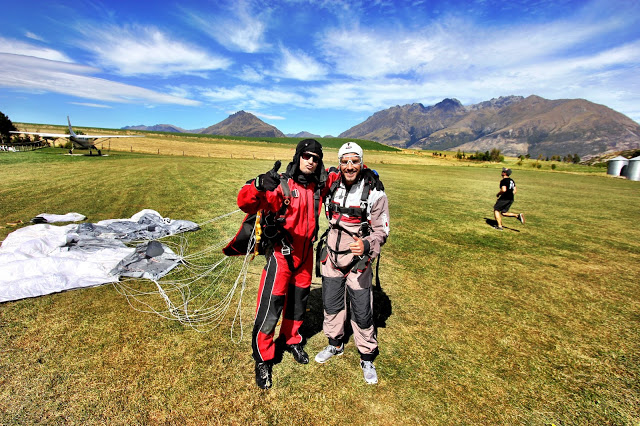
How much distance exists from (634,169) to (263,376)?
55.8m

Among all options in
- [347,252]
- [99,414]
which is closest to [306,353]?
[347,252]

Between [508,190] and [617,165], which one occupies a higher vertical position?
[617,165]

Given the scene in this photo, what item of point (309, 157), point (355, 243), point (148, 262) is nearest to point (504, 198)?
point (355, 243)

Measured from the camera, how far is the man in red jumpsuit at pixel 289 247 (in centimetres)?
333

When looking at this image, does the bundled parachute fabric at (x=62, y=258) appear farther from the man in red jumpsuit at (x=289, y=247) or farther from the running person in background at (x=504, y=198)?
the running person in background at (x=504, y=198)

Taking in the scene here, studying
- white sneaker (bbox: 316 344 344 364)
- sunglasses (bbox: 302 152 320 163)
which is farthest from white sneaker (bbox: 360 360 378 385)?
sunglasses (bbox: 302 152 320 163)

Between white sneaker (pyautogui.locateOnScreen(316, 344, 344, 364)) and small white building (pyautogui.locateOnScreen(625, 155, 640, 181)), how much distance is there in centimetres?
5408

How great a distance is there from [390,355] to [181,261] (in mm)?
5040

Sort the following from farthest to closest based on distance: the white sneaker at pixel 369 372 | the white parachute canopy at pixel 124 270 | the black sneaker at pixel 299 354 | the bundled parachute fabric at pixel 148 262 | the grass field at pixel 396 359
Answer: the bundled parachute fabric at pixel 148 262 < the white parachute canopy at pixel 124 270 < the black sneaker at pixel 299 354 < the white sneaker at pixel 369 372 < the grass field at pixel 396 359

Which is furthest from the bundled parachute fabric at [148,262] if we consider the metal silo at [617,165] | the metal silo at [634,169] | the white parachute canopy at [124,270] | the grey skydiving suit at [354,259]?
the metal silo at [617,165]

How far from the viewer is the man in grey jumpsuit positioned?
11.5ft

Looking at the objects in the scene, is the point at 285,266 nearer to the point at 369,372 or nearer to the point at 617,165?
the point at 369,372

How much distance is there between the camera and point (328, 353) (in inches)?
153

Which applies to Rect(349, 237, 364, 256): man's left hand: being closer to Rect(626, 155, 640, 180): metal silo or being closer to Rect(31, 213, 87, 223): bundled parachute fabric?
Rect(31, 213, 87, 223): bundled parachute fabric
